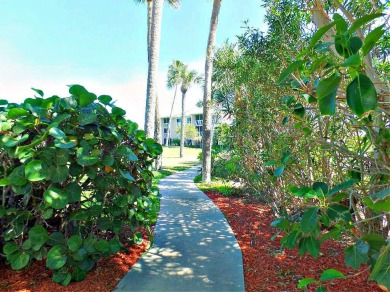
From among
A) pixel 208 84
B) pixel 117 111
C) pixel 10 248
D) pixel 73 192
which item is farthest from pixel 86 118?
pixel 208 84

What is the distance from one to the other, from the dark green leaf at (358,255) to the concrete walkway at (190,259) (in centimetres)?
190

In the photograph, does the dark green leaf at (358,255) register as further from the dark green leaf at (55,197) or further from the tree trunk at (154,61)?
the tree trunk at (154,61)

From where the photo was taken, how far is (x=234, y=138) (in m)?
6.61

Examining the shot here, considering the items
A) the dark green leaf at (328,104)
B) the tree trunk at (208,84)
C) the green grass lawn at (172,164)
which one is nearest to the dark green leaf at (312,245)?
the dark green leaf at (328,104)

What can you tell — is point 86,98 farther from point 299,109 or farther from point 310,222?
point 310,222

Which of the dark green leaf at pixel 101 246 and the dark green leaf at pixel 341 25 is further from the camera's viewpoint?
the dark green leaf at pixel 101 246

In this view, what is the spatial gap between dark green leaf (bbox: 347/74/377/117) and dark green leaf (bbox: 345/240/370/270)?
0.80m

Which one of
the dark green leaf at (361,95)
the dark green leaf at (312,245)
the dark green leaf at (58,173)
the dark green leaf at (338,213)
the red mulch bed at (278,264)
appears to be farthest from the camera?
the red mulch bed at (278,264)

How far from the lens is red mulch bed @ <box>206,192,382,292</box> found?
2.96 meters

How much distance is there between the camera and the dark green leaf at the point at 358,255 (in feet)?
4.24

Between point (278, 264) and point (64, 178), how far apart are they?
3.00 m

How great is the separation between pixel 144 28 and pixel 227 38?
8793 millimetres

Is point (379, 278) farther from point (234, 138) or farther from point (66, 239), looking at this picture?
point (234, 138)

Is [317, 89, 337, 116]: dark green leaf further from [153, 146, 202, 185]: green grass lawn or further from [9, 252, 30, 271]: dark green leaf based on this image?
[153, 146, 202, 185]: green grass lawn
